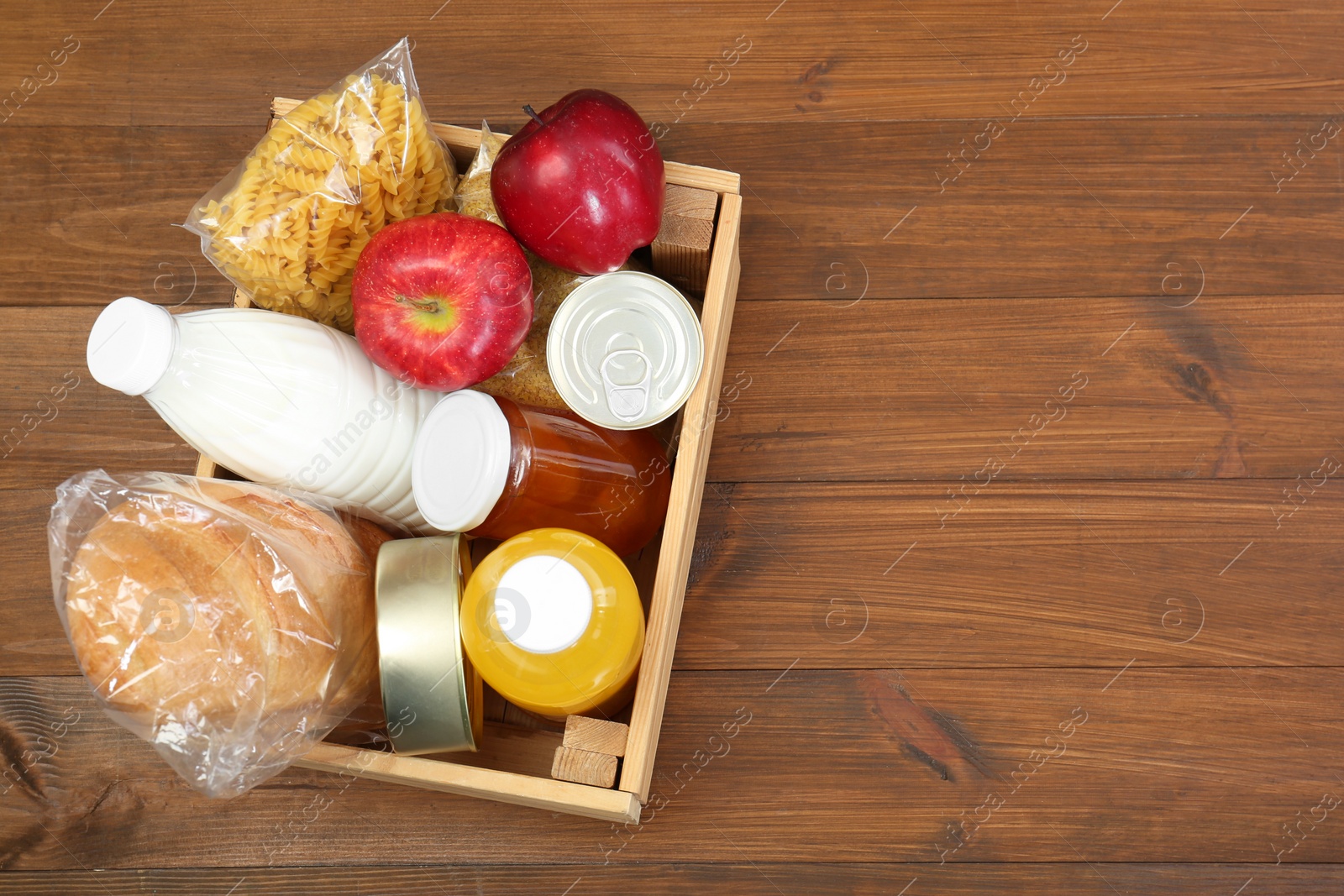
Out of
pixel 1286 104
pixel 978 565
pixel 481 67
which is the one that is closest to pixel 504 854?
pixel 978 565

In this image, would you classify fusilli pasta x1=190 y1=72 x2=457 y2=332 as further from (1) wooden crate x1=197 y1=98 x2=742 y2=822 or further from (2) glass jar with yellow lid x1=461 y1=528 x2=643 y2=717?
(2) glass jar with yellow lid x1=461 y1=528 x2=643 y2=717

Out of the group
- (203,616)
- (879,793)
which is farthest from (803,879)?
(203,616)

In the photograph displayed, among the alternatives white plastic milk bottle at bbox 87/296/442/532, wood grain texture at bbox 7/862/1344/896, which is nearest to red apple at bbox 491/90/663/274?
white plastic milk bottle at bbox 87/296/442/532

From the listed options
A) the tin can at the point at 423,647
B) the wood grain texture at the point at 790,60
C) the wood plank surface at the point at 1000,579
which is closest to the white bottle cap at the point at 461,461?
the tin can at the point at 423,647

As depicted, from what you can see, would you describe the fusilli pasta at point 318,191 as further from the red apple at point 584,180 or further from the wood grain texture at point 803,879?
the wood grain texture at point 803,879

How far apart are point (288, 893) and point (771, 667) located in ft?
1.51

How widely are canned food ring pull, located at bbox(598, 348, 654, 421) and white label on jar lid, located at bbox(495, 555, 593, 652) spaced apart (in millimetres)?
128

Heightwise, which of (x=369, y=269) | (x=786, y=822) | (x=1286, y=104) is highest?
(x=1286, y=104)

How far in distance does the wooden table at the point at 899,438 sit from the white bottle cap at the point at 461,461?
0.28m

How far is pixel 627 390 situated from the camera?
62 centimetres

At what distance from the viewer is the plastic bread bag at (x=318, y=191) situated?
618mm

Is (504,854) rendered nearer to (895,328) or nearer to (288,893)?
(288,893)

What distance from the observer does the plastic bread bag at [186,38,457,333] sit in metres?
0.62

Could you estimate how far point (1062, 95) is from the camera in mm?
877
